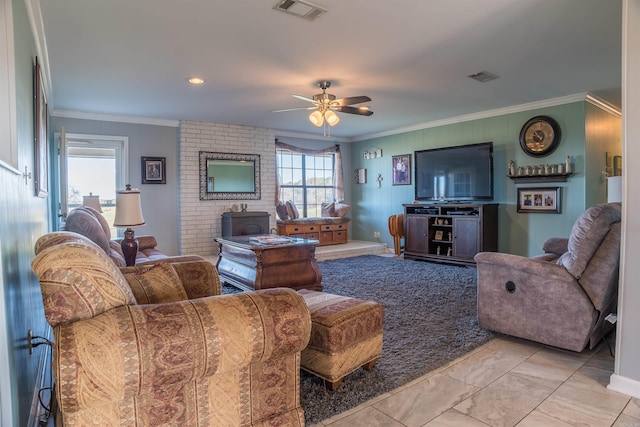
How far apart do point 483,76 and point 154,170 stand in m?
5.05

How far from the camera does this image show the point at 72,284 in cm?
120

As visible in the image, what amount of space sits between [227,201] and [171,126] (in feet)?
5.16

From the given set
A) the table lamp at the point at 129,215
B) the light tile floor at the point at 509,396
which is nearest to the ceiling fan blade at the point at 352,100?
the table lamp at the point at 129,215

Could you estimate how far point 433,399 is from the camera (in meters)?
2.07

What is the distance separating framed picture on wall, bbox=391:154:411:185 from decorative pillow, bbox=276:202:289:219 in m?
2.22

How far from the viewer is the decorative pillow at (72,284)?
1179 millimetres

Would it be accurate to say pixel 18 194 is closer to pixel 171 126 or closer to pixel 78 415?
pixel 78 415

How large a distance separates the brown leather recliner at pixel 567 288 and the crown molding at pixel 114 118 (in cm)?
549

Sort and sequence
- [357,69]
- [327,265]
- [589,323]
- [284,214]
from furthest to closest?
[284,214]
[327,265]
[357,69]
[589,323]

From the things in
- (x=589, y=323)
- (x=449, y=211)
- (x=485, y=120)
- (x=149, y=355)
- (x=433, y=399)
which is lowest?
(x=433, y=399)

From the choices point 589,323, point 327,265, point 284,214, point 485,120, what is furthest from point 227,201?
point 589,323

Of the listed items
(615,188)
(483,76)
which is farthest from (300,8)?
(615,188)

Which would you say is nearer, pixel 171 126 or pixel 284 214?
pixel 171 126

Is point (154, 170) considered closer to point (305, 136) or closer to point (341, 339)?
point (305, 136)
